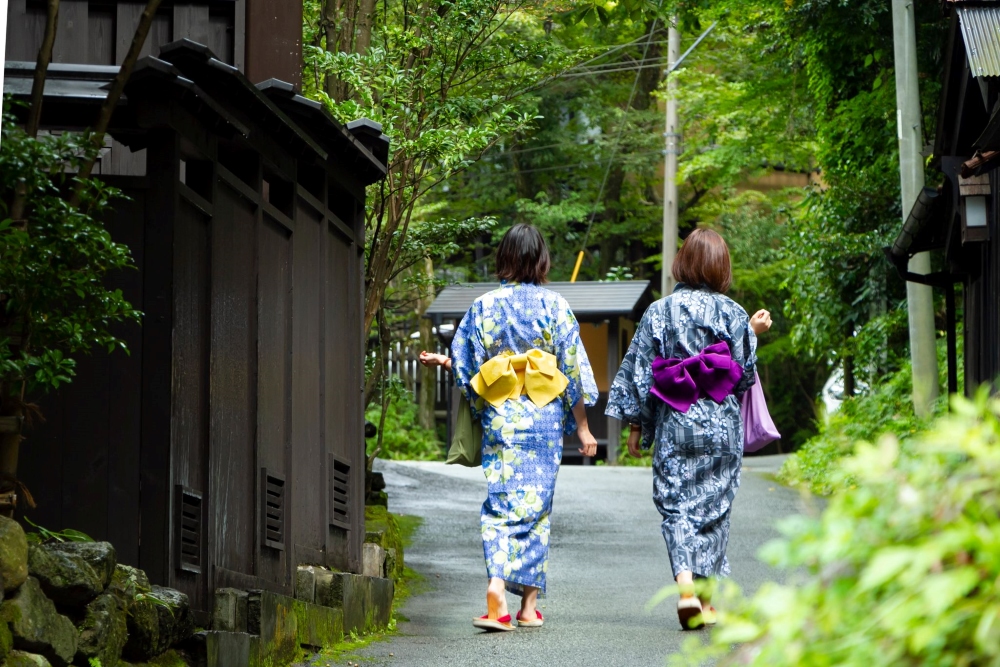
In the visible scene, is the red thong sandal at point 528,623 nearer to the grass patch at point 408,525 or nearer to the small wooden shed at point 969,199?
the small wooden shed at point 969,199

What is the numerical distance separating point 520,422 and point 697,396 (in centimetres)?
99

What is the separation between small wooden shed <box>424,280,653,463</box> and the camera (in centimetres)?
2648

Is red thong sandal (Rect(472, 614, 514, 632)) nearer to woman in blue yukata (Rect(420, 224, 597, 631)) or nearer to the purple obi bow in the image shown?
woman in blue yukata (Rect(420, 224, 597, 631))

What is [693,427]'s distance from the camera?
722 cm

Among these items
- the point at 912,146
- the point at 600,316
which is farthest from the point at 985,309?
the point at 600,316

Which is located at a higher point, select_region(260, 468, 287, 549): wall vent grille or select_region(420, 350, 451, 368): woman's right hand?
select_region(420, 350, 451, 368): woman's right hand

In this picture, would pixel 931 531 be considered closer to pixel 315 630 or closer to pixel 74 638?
pixel 74 638

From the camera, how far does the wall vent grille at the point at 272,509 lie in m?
6.17

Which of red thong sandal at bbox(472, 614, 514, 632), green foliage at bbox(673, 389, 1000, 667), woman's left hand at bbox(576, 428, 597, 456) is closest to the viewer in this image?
green foliage at bbox(673, 389, 1000, 667)

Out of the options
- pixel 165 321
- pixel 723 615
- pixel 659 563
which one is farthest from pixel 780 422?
pixel 723 615

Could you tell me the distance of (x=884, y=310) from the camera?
19.2 meters

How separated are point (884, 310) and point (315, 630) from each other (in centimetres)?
1447

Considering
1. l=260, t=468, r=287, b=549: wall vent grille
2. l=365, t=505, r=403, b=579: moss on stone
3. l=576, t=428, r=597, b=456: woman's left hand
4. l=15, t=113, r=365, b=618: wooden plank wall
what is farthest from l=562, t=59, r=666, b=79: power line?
l=260, t=468, r=287, b=549: wall vent grille

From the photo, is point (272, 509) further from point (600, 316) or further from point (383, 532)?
point (600, 316)
